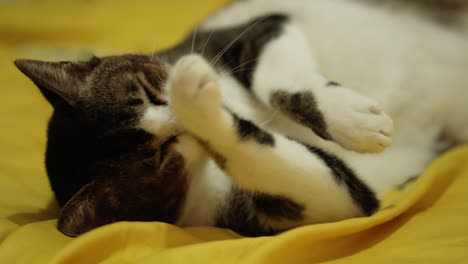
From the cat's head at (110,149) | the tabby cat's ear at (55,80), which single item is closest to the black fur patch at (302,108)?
the cat's head at (110,149)

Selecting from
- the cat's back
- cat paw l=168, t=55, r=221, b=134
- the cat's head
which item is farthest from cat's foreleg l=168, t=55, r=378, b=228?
the cat's back

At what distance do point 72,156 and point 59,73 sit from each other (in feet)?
0.62

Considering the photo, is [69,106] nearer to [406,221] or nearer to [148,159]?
[148,159]

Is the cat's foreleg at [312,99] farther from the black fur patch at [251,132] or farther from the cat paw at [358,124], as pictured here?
the black fur patch at [251,132]

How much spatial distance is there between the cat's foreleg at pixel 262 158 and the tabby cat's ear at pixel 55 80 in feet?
0.87

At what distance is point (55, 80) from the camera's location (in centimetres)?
96

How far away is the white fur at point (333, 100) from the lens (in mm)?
831

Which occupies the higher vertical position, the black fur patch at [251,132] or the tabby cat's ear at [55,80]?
the tabby cat's ear at [55,80]

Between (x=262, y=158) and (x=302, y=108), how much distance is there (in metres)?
0.25

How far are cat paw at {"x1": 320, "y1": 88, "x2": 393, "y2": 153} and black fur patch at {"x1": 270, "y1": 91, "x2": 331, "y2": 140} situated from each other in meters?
0.03

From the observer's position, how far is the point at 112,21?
2.64 meters

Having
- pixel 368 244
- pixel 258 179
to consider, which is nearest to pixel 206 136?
pixel 258 179

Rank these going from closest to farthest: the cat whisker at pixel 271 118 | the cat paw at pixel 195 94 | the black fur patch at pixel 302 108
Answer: the cat paw at pixel 195 94, the black fur patch at pixel 302 108, the cat whisker at pixel 271 118

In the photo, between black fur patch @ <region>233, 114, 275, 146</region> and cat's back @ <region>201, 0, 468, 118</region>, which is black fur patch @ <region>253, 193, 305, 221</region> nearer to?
black fur patch @ <region>233, 114, 275, 146</region>
